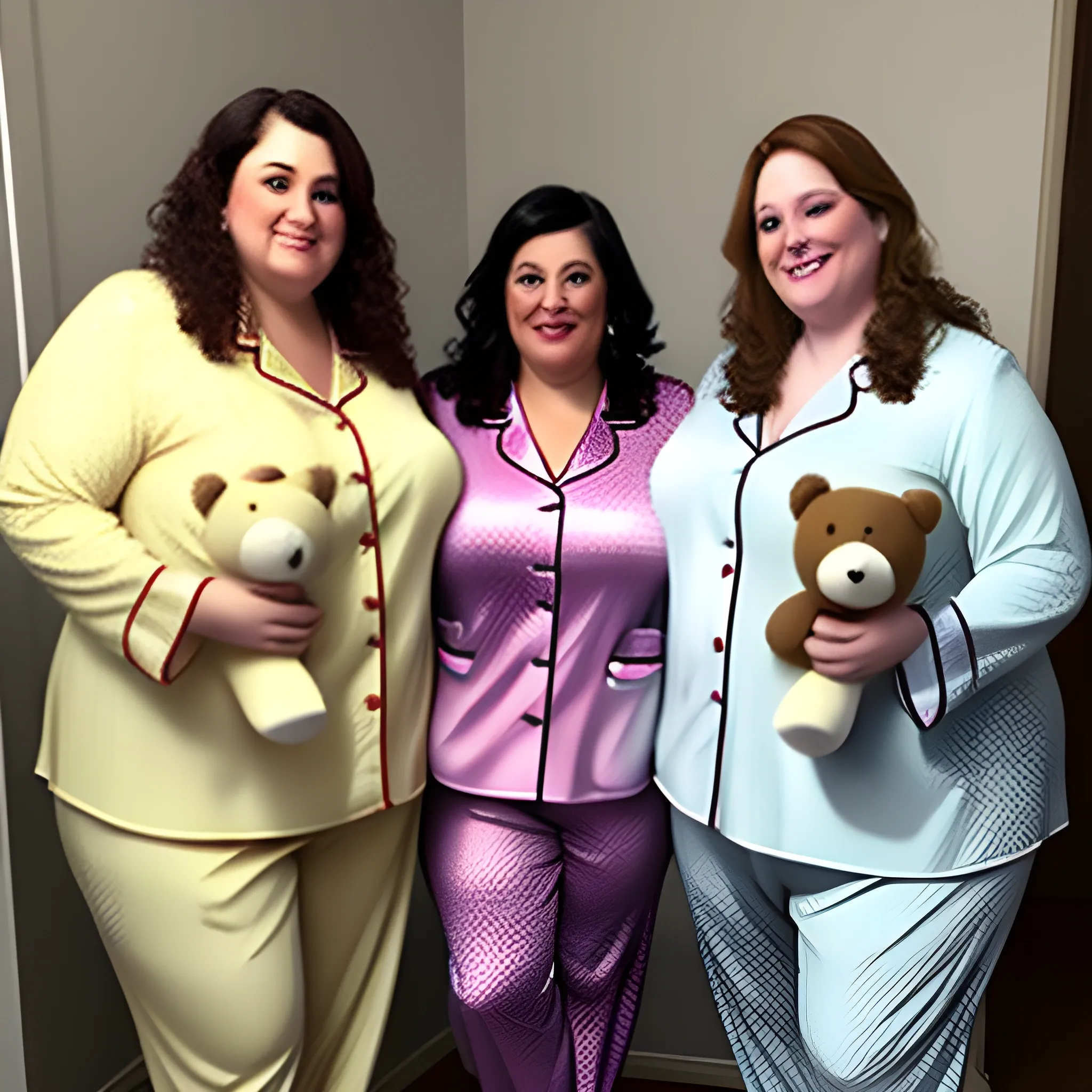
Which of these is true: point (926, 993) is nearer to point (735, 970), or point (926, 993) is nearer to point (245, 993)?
point (735, 970)

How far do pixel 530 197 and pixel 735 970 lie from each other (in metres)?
1.25

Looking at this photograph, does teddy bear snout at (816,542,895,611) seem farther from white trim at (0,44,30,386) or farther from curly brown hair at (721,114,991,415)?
white trim at (0,44,30,386)

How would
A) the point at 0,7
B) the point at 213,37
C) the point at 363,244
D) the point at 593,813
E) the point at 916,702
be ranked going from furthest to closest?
the point at 213,37 < the point at 593,813 < the point at 363,244 < the point at 0,7 < the point at 916,702

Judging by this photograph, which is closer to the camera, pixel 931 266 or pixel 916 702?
pixel 916 702

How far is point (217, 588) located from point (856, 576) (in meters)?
0.77

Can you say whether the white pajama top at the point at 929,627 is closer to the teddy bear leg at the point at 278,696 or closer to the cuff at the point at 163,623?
the teddy bear leg at the point at 278,696

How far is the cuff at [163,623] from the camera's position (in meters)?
1.38

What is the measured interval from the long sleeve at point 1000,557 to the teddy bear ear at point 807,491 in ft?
0.66

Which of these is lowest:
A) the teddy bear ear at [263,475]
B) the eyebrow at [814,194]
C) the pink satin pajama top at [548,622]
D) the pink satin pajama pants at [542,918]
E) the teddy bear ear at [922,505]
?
the pink satin pajama pants at [542,918]

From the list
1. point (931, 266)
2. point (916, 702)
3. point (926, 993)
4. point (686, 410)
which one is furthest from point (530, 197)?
point (926, 993)

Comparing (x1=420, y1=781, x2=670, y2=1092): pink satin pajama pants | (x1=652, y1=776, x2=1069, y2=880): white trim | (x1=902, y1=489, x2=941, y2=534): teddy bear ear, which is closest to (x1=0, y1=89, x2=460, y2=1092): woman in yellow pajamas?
(x1=420, y1=781, x2=670, y2=1092): pink satin pajama pants

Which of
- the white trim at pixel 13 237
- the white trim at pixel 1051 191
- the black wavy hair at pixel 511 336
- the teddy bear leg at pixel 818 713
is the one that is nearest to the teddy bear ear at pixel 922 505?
the teddy bear leg at pixel 818 713

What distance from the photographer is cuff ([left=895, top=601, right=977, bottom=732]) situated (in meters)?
1.43

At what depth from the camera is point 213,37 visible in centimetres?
195
